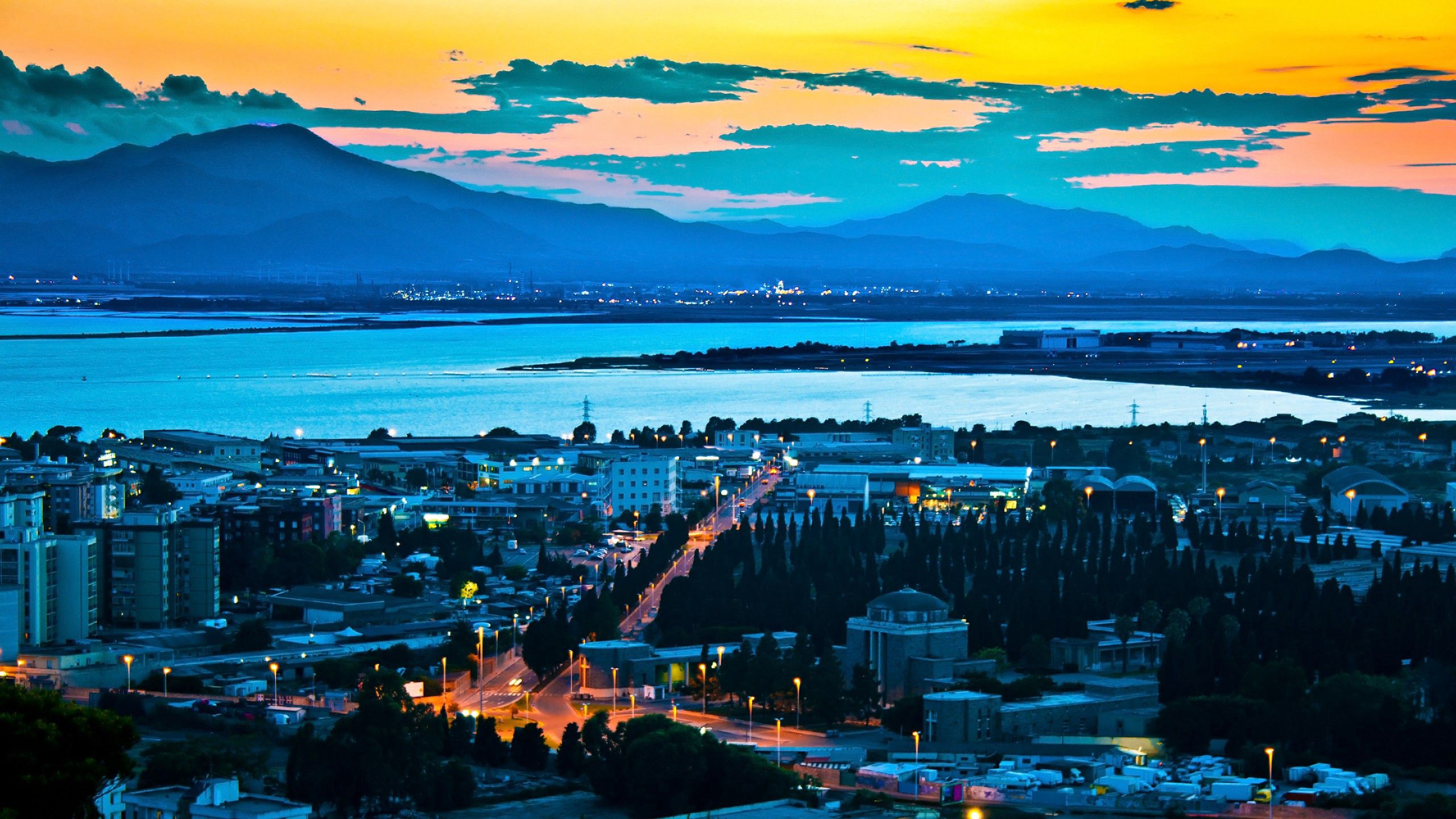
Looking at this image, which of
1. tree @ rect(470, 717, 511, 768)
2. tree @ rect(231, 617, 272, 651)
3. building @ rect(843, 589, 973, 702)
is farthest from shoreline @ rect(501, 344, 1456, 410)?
tree @ rect(470, 717, 511, 768)

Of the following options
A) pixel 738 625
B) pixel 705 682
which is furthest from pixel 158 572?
pixel 705 682

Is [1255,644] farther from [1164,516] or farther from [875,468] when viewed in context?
[875,468]

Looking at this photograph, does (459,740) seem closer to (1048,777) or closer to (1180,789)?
(1048,777)

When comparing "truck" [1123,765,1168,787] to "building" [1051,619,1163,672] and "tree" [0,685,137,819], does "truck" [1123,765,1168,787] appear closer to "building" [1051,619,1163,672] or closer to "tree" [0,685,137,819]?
"building" [1051,619,1163,672]

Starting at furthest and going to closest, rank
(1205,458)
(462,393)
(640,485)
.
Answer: (462,393) < (1205,458) < (640,485)

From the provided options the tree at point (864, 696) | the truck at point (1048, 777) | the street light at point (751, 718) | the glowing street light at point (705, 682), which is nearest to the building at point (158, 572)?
the glowing street light at point (705, 682)

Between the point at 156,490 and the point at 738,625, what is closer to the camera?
the point at 738,625
